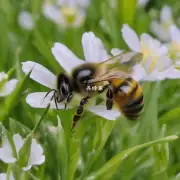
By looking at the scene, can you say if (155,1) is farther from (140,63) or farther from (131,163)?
(131,163)

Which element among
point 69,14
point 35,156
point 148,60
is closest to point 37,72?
point 35,156

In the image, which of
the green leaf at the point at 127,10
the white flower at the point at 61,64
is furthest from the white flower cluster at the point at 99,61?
the green leaf at the point at 127,10

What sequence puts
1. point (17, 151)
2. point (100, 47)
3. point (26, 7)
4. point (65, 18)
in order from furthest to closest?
point (26, 7) → point (65, 18) → point (100, 47) → point (17, 151)

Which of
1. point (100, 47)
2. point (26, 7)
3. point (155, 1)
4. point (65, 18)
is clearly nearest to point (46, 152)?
point (100, 47)

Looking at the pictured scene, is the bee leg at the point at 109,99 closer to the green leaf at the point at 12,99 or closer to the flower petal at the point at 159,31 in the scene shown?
the green leaf at the point at 12,99

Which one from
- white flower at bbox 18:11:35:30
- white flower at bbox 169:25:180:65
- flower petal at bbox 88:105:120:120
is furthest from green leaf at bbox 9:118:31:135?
white flower at bbox 18:11:35:30

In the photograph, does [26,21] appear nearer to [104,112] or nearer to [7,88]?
[7,88]
